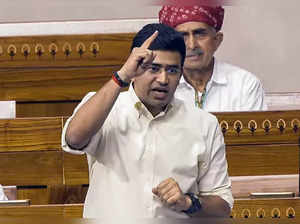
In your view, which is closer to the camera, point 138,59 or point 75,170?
point 138,59

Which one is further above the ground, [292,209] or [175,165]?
[175,165]

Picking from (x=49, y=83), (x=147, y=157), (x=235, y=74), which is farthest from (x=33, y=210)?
(x=235, y=74)

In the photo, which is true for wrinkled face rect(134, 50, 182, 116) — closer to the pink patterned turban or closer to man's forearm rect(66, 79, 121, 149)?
man's forearm rect(66, 79, 121, 149)

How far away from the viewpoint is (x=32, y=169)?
1.32 metres

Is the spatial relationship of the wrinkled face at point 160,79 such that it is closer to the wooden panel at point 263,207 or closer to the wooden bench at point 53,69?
the wooden panel at point 263,207

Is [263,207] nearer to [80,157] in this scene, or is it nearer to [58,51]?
[80,157]

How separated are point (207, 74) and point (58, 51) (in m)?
0.34

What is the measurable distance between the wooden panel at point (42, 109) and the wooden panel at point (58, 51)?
89mm

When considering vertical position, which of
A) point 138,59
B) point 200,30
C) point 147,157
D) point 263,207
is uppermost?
point 200,30

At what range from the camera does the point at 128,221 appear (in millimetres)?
224

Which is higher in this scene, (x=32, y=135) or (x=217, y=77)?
(x=217, y=77)

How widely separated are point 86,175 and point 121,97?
19.3 inches

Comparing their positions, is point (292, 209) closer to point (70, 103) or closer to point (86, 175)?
point (86, 175)

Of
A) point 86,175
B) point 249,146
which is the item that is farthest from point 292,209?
point 86,175
